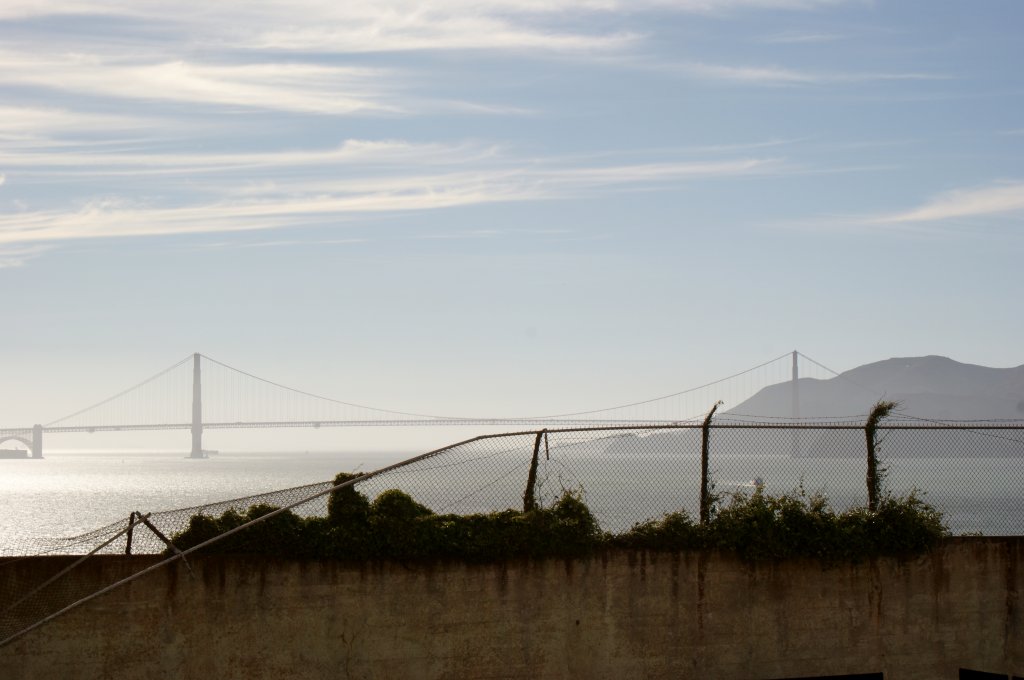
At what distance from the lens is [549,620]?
1465cm

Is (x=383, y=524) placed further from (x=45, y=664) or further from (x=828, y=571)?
(x=828, y=571)

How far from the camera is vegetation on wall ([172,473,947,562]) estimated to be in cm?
1445

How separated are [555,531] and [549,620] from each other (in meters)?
1.05

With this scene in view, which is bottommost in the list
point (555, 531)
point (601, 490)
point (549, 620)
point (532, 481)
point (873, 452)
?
point (549, 620)

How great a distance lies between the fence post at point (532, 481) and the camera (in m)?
15.3

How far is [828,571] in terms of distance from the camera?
1545cm

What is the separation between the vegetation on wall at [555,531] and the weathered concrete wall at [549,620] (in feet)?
0.61

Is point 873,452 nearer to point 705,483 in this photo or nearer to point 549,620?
point 705,483

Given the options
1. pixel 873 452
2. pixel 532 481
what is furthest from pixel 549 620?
pixel 873 452

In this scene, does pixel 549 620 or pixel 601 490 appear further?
pixel 601 490

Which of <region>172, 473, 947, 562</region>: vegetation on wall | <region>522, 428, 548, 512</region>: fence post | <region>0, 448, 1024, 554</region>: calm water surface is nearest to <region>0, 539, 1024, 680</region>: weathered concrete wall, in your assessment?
<region>172, 473, 947, 562</region>: vegetation on wall

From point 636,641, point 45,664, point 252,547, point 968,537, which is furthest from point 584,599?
point 45,664

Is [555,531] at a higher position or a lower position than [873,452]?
lower

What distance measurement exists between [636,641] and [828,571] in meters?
2.66
